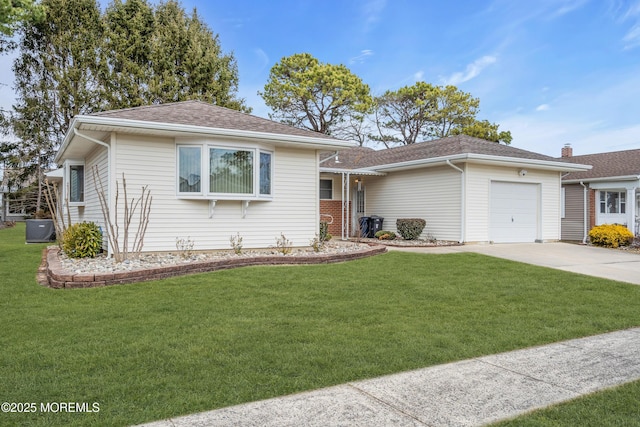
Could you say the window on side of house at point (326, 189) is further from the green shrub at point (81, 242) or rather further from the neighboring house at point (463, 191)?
the green shrub at point (81, 242)

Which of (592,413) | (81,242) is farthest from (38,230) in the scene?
(592,413)

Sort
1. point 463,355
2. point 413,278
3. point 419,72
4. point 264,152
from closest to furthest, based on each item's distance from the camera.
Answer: point 463,355, point 413,278, point 264,152, point 419,72

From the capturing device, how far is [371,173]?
1625cm

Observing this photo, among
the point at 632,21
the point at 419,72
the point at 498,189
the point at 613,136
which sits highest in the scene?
the point at 419,72

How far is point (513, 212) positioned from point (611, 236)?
10.1 feet

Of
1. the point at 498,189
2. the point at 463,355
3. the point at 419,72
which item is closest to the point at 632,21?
the point at 498,189

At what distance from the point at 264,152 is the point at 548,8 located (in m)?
9.80

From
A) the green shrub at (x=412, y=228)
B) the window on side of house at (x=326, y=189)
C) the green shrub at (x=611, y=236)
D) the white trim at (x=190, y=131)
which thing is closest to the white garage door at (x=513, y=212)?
the green shrub at (x=611, y=236)

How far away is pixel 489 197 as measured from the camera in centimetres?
1402

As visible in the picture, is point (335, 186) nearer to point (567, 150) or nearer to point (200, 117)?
point (200, 117)

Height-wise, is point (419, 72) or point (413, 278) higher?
point (419, 72)

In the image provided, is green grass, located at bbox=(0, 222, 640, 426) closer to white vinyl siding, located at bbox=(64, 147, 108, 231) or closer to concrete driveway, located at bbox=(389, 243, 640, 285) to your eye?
concrete driveway, located at bbox=(389, 243, 640, 285)

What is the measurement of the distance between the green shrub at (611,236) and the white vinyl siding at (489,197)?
3.77ft

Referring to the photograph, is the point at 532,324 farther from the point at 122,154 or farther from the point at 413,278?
the point at 122,154
